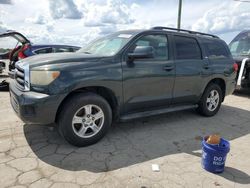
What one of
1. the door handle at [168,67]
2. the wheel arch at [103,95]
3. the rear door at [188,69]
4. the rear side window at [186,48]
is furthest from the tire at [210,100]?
the wheel arch at [103,95]

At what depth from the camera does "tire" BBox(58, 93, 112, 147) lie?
354 cm

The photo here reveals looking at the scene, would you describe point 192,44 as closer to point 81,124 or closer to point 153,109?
point 153,109

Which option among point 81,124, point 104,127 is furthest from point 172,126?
point 81,124

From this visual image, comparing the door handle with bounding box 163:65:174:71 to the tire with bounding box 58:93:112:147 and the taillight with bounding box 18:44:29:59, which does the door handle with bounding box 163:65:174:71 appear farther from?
the taillight with bounding box 18:44:29:59

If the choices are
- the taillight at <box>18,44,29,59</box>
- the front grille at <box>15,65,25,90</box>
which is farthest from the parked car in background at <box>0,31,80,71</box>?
the front grille at <box>15,65,25,90</box>

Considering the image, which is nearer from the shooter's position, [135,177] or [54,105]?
[135,177]

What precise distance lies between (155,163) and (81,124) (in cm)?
126

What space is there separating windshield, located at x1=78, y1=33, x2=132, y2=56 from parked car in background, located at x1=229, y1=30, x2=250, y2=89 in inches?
196

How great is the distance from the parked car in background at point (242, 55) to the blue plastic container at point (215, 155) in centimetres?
526

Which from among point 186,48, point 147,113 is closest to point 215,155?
point 147,113

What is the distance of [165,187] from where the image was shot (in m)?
2.84

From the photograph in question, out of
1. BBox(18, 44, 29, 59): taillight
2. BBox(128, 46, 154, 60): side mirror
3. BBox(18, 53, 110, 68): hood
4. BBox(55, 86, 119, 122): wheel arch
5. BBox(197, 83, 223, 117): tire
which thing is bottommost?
BBox(197, 83, 223, 117): tire

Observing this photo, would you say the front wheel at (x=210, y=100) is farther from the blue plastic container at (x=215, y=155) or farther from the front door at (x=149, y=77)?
the blue plastic container at (x=215, y=155)

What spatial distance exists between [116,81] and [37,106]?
4.19 ft
